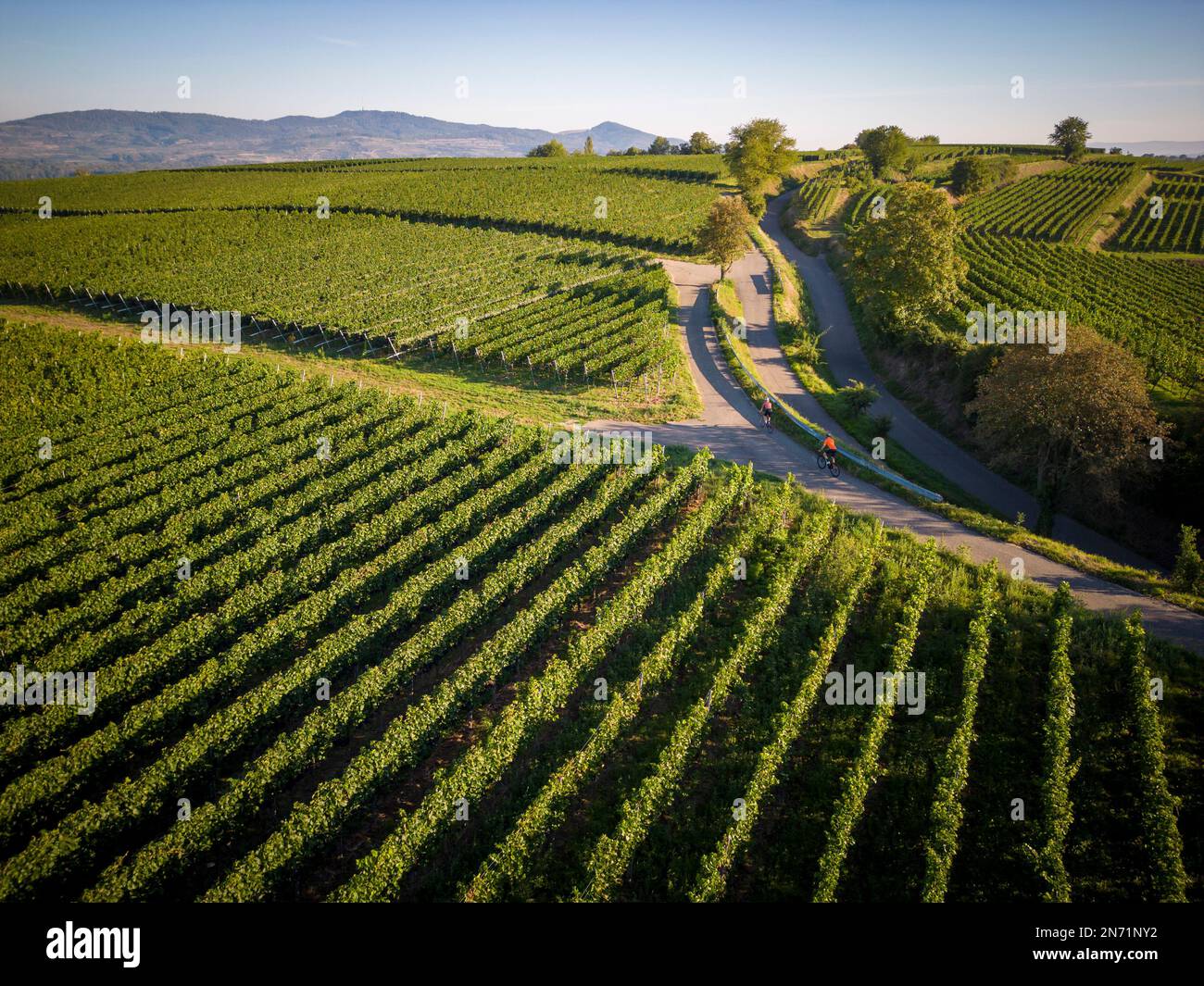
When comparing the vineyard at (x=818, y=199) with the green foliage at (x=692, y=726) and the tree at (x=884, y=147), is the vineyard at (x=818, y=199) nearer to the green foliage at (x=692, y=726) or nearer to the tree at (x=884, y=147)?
the tree at (x=884, y=147)

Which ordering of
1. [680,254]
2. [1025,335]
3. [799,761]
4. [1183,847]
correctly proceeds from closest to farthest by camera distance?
[1183,847] < [799,761] < [1025,335] < [680,254]

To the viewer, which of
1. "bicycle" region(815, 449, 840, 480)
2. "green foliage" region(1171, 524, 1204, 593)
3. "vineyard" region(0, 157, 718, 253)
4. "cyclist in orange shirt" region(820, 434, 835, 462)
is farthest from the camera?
"vineyard" region(0, 157, 718, 253)

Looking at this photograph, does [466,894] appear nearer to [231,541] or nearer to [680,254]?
[231,541]

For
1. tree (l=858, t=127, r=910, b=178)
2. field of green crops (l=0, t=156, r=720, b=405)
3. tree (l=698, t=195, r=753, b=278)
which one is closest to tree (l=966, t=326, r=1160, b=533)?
field of green crops (l=0, t=156, r=720, b=405)

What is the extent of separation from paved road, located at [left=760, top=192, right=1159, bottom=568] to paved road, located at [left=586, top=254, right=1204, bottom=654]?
6.07 m

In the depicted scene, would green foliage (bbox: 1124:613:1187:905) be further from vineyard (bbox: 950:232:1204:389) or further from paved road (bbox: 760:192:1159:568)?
vineyard (bbox: 950:232:1204:389)

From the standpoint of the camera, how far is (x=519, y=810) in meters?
13.8

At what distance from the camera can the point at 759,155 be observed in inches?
3430

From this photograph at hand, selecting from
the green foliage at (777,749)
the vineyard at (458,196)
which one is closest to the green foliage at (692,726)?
the green foliage at (777,749)

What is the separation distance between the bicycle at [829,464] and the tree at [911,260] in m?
18.3

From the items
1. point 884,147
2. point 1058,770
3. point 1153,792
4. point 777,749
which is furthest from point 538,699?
point 884,147

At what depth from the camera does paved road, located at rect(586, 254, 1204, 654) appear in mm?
20375
